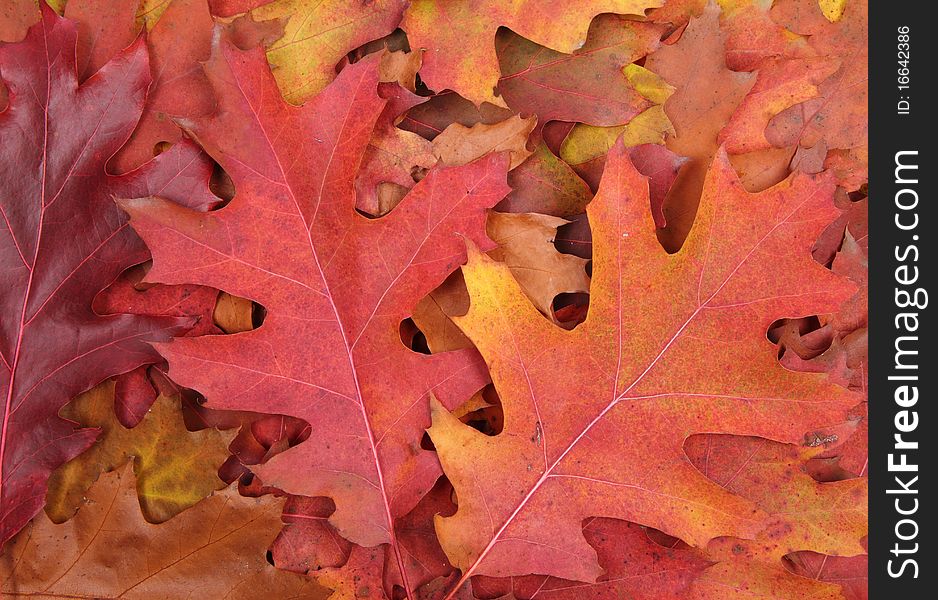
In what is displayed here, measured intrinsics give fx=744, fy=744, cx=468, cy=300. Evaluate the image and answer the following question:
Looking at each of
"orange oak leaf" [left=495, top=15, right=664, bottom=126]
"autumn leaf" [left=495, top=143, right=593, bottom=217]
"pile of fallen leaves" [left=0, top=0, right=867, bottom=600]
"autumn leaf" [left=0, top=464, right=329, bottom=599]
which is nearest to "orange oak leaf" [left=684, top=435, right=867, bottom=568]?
"pile of fallen leaves" [left=0, top=0, right=867, bottom=600]

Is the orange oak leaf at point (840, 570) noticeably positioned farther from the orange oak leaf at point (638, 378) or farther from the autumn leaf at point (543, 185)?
the autumn leaf at point (543, 185)

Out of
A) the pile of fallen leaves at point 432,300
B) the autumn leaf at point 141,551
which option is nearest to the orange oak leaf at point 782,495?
the pile of fallen leaves at point 432,300

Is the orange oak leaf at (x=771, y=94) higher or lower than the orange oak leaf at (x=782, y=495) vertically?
higher

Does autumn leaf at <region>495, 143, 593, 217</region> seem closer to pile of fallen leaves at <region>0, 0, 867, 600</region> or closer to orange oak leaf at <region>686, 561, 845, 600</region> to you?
pile of fallen leaves at <region>0, 0, 867, 600</region>

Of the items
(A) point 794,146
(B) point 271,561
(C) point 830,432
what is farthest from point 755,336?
(B) point 271,561

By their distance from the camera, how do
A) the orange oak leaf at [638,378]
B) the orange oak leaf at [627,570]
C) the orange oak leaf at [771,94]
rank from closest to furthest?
the orange oak leaf at [638,378] → the orange oak leaf at [627,570] → the orange oak leaf at [771,94]

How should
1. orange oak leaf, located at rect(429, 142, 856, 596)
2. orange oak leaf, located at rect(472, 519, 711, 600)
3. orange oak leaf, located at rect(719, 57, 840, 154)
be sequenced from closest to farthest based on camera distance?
orange oak leaf, located at rect(429, 142, 856, 596), orange oak leaf, located at rect(472, 519, 711, 600), orange oak leaf, located at rect(719, 57, 840, 154)

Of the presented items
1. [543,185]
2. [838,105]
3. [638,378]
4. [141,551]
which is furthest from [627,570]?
[838,105]

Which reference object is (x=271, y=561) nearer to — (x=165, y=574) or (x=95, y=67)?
(x=165, y=574)
